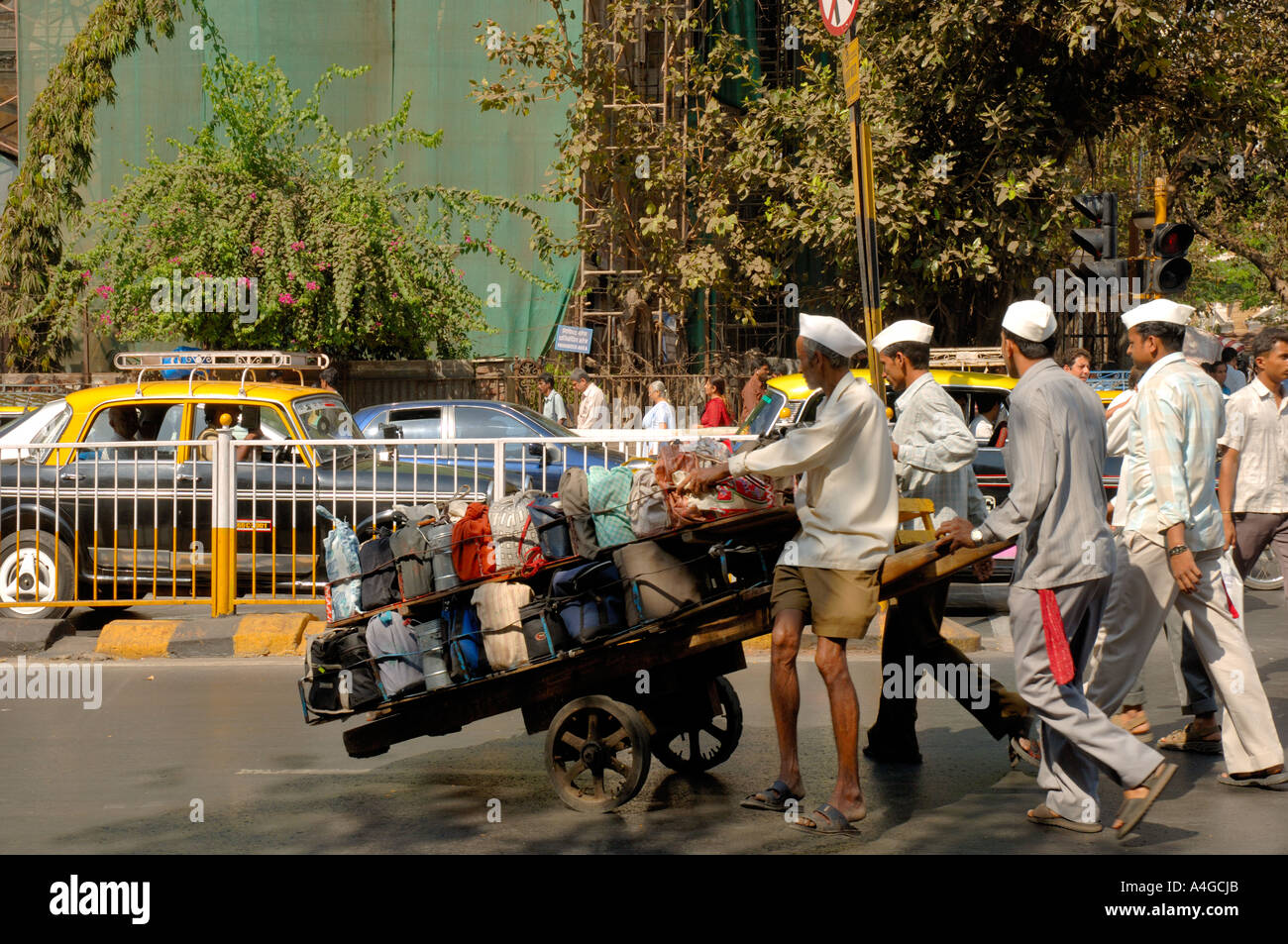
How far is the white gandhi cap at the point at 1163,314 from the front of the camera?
5.55 meters

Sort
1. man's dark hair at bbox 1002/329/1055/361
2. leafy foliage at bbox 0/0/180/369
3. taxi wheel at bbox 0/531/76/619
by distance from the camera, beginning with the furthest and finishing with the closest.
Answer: leafy foliage at bbox 0/0/180/369, taxi wheel at bbox 0/531/76/619, man's dark hair at bbox 1002/329/1055/361

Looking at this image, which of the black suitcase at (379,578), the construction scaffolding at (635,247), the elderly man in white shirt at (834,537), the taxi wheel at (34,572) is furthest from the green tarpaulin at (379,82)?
the elderly man in white shirt at (834,537)

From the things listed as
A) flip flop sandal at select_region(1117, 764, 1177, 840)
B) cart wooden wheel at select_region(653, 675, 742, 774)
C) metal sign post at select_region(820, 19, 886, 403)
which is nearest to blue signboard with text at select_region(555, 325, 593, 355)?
metal sign post at select_region(820, 19, 886, 403)

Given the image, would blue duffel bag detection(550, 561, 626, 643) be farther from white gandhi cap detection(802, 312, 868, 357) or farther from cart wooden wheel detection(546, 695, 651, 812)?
white gandhi cap detection(802, 312, 868, 357)

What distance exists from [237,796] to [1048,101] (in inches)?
729

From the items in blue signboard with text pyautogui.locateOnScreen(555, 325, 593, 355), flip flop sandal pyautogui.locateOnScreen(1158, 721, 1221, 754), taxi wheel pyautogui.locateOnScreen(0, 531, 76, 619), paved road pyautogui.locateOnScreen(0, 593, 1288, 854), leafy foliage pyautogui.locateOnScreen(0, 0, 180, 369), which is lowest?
paved road pyautogui.locateOnScreen(0, 593, 1288, 854)

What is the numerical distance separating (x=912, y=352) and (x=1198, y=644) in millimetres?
1725

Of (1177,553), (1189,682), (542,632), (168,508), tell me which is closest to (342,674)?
(542,632)

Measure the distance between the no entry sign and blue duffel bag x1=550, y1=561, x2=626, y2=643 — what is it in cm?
547

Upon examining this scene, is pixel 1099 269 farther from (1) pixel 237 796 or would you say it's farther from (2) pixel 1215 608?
(1) pixel 237 796

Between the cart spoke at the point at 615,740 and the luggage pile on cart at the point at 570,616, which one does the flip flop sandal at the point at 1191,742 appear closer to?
the luggage pile on cart at the point at 570,616

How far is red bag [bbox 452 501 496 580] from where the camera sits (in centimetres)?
566
